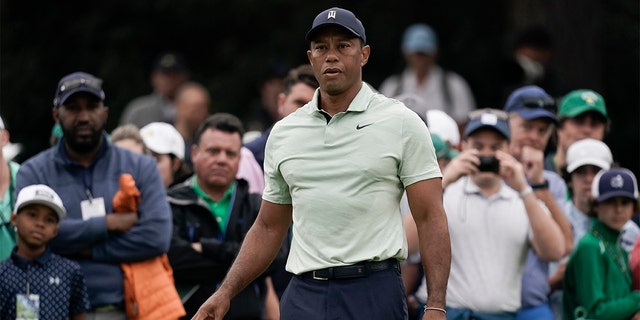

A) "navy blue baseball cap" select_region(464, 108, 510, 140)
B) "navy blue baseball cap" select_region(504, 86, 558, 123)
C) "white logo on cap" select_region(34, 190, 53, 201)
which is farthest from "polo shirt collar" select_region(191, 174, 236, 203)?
"navy blue baseball cap" select_region(504, 86, 558, 123)

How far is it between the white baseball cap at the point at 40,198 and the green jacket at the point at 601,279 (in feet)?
10.6

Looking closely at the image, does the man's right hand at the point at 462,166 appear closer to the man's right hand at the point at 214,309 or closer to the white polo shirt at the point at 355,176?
the white polo shirt at the point at 355,176

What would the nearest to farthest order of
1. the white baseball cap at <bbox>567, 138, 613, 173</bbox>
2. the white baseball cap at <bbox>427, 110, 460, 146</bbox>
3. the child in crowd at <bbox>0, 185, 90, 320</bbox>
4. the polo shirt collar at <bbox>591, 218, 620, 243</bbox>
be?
1. the child in crowd at <bbox>0, 185, 90, 320</bbox>
2. the polo shirt collar at <bbox>591, 218, 620, 243</bbox>
3. the white baseball cap at <bbox>567, 138, 613, 173</bbox>
4. the white baseball cap at <bbox>427, 110, 460, 146</bbox>

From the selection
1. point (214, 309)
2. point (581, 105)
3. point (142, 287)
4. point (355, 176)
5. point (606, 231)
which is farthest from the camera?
point (581, 105)

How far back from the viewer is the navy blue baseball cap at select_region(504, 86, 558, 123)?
37.6 ft

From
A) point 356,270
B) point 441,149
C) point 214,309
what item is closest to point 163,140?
point 441,149

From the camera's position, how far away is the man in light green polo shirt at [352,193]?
7.88 metres

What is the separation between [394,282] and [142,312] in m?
2.38

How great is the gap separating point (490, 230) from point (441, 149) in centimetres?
88

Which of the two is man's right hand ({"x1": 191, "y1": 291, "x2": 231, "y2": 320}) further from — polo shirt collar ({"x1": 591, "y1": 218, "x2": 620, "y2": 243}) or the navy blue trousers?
polo shirt collar ({"x1": 591, "y1": 218, "x2": 620, "y2": 243})

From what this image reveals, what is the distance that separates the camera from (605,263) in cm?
1037

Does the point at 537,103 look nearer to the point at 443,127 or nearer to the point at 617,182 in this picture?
the point at 443,127

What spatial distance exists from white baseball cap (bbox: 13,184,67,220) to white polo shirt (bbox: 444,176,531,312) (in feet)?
7.80

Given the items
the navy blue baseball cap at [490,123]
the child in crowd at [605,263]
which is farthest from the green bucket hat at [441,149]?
the child in crowd at [605,263]
